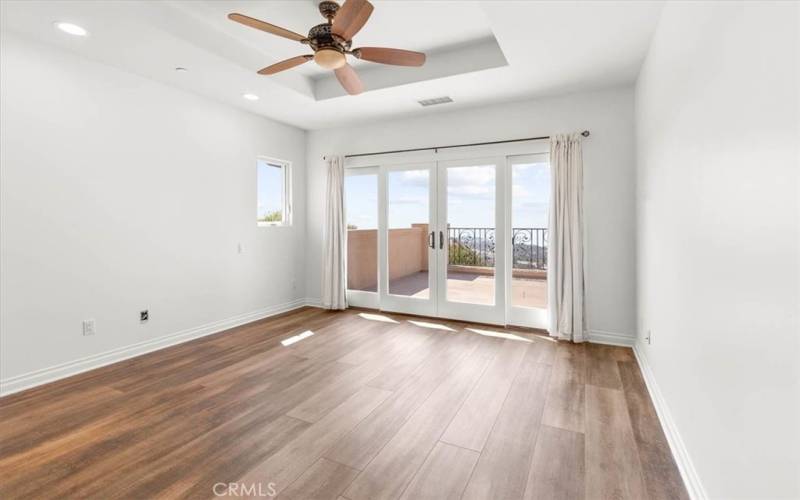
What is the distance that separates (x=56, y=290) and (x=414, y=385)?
300 cm

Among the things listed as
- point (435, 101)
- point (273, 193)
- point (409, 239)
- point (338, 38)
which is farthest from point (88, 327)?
point (435, 101)

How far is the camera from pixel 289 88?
401 centimetres

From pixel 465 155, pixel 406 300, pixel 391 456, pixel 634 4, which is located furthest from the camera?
pixel 406 300

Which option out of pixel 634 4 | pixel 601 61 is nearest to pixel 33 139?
pixel 634 4

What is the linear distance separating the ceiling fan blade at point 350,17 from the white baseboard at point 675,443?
288 cm

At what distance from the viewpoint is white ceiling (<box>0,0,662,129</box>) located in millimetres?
2611

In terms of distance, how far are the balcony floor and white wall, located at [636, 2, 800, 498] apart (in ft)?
6.76

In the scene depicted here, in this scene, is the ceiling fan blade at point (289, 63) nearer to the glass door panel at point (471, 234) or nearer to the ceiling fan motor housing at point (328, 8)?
the ceiling fan motor housing at point (328, 8)

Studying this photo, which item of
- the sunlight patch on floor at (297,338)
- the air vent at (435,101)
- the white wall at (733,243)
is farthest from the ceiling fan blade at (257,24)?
the sunlight patch on floor at (297,338)

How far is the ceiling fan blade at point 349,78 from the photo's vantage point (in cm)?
293

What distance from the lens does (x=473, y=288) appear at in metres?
4.75

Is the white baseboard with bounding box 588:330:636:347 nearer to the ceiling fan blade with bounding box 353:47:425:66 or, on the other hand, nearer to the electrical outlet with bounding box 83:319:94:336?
the ceiling fan blade with bounding box 353:47:425:66

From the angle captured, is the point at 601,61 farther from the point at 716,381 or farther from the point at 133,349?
the point at 133,349

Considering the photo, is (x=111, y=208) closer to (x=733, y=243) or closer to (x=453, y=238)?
(x=453, y=238)
